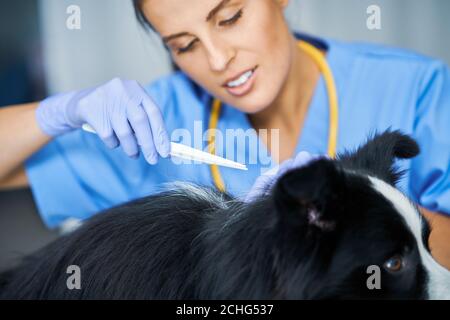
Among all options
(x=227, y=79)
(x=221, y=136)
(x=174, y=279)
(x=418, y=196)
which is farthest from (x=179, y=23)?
(x=418, y=196)

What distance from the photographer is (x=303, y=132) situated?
128 centimetres

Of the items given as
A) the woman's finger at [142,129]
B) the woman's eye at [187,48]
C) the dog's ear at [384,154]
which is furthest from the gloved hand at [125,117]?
the dog's ear at [384,154]

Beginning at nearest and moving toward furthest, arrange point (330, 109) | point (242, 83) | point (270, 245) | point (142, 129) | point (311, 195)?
point (311, 195) → point (270, 245) → point (142, 129) → point (242, 83) → point (330, 109)

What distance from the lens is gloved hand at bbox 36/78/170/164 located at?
1.06m

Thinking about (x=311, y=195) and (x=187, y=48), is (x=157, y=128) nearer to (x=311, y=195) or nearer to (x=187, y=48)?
(x=187, y=48)

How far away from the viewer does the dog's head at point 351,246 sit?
29.9 inches

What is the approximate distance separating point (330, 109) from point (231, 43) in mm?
299

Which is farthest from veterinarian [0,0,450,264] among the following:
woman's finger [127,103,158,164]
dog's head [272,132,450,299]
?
dog's head [272,132,450,299]

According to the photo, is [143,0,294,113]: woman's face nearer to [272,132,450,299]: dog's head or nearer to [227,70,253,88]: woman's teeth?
[227,70,253,88]: woman's teeth

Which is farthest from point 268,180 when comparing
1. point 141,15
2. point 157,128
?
point 141,15

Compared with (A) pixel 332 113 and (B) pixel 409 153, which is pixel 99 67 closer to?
(A) pixel 332 113

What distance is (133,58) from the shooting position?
1756 mm

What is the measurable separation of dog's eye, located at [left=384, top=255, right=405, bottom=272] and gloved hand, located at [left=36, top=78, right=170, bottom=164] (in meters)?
0.43

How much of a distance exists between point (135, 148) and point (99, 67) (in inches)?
28.8
